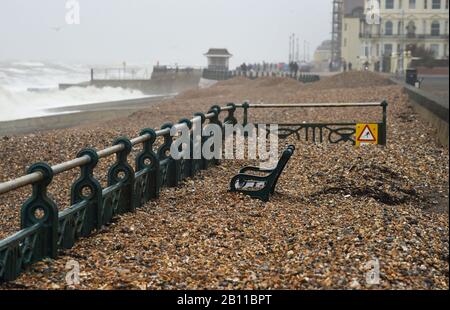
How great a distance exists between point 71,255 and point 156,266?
2.55 ft

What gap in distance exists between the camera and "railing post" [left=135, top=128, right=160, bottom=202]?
8688 millimetres

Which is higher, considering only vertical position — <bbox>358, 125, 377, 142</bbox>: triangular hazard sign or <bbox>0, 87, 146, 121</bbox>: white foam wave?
<bbox>358, 125, 377, 142</bbox>: triangular hazard sign

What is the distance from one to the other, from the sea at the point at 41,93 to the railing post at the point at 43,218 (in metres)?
31.0

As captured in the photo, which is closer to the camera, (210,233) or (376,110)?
(210,233)

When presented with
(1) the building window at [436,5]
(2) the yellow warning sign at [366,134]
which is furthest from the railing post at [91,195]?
(2) the yellow warning sign at [366,134]

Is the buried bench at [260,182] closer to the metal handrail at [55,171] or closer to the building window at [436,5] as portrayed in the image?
the metal handrail at [55,171]

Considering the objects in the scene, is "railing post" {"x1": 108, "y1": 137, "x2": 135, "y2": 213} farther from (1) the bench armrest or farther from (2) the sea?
(2) the sea

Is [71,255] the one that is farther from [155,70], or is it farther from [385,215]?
[155,70]

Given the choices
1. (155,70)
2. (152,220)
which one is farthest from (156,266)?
(155,70)

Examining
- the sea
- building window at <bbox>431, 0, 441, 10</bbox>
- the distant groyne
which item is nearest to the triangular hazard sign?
building window at <bbox>431, 0, 441, 10</bbox>

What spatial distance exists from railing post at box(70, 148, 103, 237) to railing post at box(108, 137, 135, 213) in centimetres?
77

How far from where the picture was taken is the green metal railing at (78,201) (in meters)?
5.60
